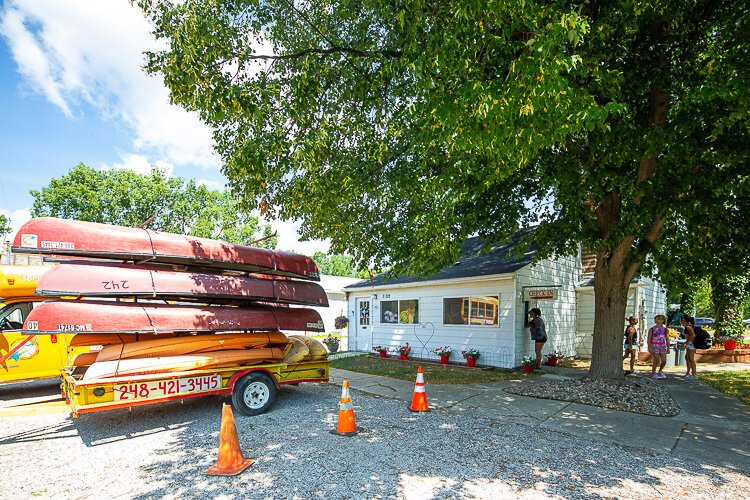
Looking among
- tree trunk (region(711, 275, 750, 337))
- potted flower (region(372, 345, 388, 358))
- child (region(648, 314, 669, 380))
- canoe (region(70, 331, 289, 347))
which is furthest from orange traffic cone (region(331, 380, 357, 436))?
tree trunk (region(711, 275, 750, 337))

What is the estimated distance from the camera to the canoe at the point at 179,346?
247 inches

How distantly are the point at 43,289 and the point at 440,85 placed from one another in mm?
5998

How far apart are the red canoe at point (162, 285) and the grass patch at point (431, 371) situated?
13.4 feet

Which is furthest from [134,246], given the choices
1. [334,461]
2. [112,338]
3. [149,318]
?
[334,461]

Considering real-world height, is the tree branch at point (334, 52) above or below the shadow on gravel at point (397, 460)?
above

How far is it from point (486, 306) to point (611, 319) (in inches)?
181

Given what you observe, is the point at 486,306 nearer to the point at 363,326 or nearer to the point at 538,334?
the point at 538,334

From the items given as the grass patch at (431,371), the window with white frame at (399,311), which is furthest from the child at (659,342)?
the window with white frame at (399,311)

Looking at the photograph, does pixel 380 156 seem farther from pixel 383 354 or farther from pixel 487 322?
pixel 383 354

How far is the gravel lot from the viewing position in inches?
169

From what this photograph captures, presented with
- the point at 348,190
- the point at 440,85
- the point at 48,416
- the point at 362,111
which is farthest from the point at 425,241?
the point at 48,416

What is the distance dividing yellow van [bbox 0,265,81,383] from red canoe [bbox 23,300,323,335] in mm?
3679

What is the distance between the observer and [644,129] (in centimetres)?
703

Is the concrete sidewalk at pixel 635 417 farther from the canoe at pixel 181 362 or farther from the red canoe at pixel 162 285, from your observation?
the red canoe at pixel 162 285
